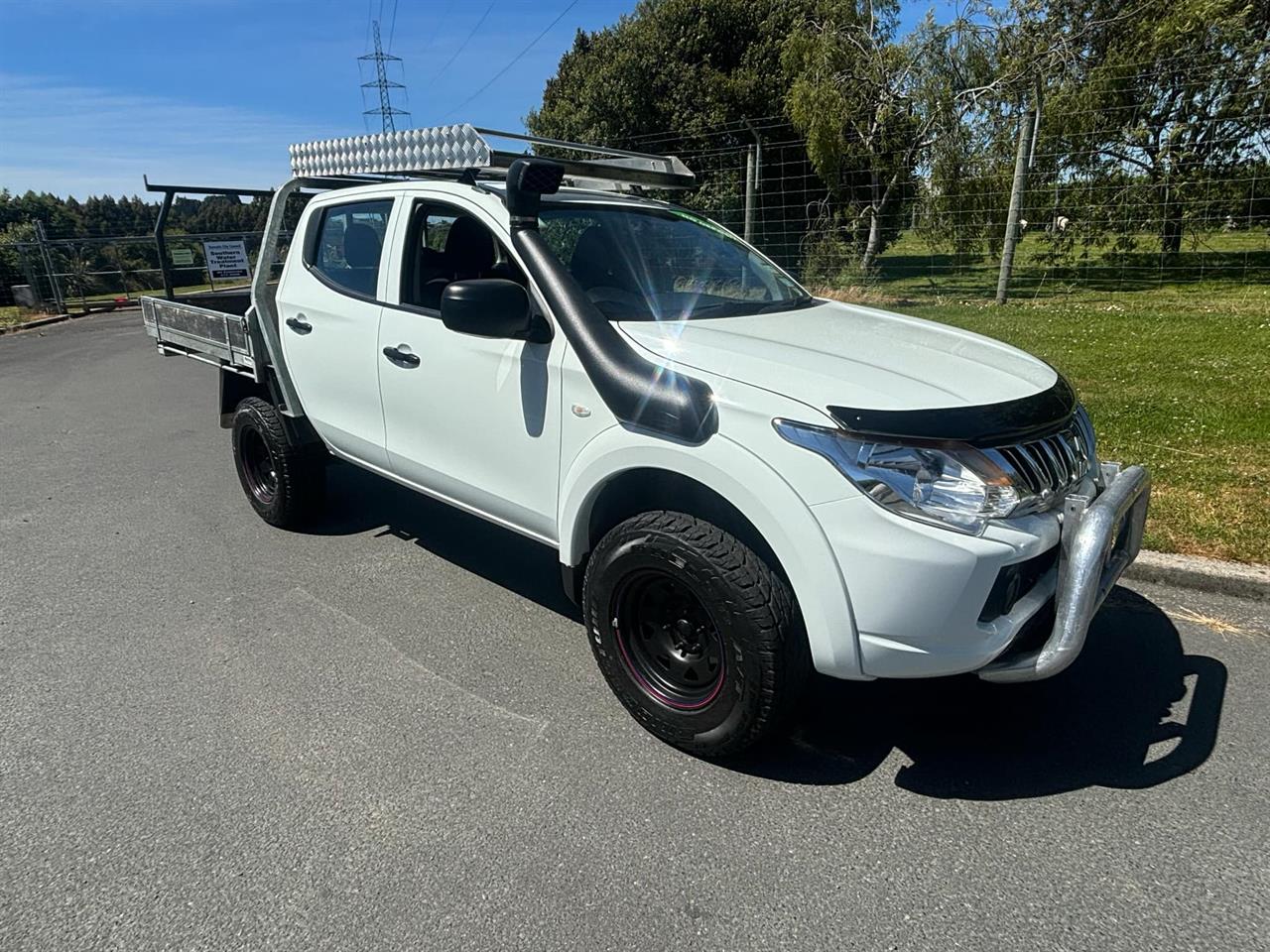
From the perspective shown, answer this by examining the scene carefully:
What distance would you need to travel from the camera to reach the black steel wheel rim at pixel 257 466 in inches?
191

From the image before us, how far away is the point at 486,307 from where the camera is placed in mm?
2775

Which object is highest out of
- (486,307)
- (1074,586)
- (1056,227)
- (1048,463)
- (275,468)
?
(1056,227)

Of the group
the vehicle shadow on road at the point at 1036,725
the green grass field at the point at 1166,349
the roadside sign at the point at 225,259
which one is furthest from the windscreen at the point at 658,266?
the roadside sign at the point at 225,259

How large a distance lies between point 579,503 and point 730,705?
34.0 inches

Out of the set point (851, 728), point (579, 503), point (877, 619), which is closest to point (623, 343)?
point (579, 503)

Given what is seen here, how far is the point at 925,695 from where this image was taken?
3021mm

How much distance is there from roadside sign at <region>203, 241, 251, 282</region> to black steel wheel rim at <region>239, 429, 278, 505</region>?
15538mm

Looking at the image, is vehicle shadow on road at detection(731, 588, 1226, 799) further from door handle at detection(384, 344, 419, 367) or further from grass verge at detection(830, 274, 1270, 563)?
door handle at detection(384, 344, 419, 367)

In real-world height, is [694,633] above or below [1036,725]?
above

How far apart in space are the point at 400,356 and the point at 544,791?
6.51ft

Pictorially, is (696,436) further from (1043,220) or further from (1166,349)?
(1043,220)

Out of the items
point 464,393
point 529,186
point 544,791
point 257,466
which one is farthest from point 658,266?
point 257,466

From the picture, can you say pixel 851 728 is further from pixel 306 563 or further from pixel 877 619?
pixel 306 563

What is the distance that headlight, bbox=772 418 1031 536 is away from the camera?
215 centimetres
